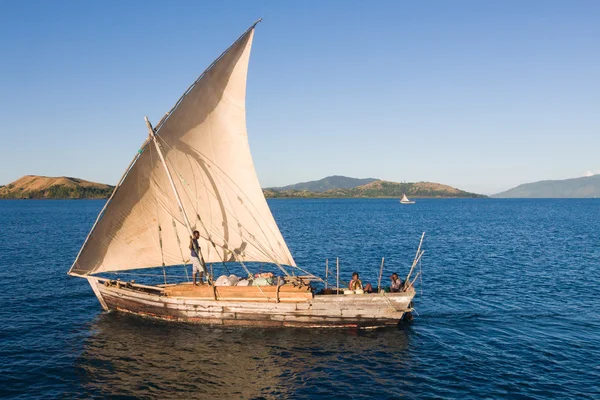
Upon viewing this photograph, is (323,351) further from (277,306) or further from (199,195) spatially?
(199,195)

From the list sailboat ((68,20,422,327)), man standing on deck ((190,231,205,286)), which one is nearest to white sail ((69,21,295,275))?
sailboat ((68,20,422,327))

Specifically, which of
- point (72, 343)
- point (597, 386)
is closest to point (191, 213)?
point (72, 343)

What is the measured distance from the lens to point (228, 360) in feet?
68.2

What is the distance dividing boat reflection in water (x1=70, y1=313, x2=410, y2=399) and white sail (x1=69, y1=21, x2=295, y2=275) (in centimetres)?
460

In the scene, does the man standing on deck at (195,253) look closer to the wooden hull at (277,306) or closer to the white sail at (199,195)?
the white sail at (199,195)

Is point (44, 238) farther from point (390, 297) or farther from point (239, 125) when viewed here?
point (390, 297)

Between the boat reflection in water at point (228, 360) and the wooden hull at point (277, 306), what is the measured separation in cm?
59

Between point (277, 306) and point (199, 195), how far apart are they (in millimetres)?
8509

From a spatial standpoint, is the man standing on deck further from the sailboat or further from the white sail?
the white sail

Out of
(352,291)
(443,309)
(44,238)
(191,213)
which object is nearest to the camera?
(352,291)

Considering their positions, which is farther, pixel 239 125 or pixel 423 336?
pixel 239 125

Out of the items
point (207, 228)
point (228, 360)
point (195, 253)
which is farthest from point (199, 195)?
point (228, 360)

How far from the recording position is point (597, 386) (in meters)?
18.0

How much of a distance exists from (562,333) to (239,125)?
22.8m
